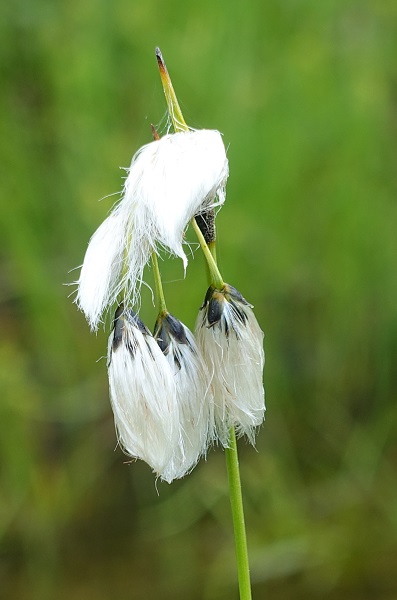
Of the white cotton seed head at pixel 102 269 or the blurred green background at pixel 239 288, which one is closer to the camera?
the white cotton seed head at pixel 102 269

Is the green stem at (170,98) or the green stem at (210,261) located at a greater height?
the green stem at (170,98)

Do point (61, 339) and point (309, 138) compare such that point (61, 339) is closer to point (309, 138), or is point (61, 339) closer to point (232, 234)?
point (232, 234)

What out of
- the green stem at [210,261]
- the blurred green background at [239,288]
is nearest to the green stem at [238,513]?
the green stem at [210,261]

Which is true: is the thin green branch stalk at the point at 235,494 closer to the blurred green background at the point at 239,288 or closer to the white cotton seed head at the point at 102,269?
the white cotton seed head at the point at 102,269

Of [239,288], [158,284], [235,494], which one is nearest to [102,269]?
[158,284]

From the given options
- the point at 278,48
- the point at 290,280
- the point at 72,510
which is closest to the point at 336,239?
the point at 290,280

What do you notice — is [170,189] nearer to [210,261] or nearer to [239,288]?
[210,261]

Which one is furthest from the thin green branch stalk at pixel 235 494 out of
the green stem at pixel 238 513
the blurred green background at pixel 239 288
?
the blurred green background at pixel 239 288
